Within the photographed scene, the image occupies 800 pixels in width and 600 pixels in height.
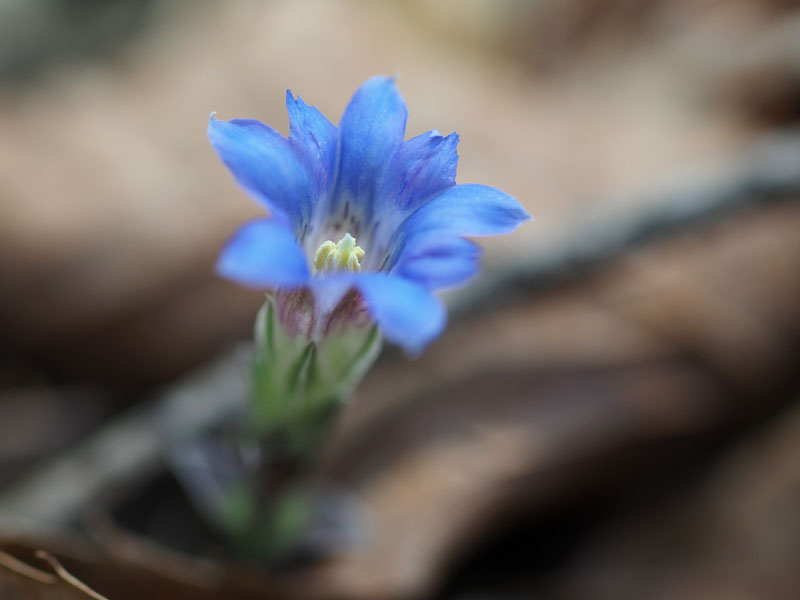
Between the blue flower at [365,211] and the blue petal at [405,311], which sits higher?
the blue flower at [365,211]

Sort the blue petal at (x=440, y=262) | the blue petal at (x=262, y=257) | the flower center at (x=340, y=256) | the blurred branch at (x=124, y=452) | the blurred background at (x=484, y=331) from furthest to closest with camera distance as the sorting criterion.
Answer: the blurred background at (x=484, y=331)
the blurred branch at (x=124, y=452)
the flower center at (x=340, y=256)
the blue petal at (x=440, y=262)
the blue petal at (x=262, y=257)

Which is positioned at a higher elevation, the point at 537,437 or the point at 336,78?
the point at 336,78

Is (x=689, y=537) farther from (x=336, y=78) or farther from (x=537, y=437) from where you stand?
(x=336, y=78)

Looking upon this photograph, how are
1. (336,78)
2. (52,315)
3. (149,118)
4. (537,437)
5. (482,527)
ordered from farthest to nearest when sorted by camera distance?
1. (336,78)
2. (149,118)
3. (52,315)
4. (537,437)
5. (482,527)

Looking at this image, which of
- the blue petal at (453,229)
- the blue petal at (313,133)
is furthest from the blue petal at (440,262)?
the blue petal at (313,133)

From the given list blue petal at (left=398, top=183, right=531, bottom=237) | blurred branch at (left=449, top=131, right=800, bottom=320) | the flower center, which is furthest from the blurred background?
blue petal at (left=398, top=183, right=531, bottom=237)

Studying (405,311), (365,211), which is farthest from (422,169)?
(405,311)

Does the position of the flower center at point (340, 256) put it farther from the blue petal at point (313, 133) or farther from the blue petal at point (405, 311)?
the blue petal at point (405, 311)

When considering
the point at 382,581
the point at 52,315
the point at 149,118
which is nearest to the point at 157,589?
the point at 382,581

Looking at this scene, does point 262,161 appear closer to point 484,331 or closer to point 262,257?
point 262,257
